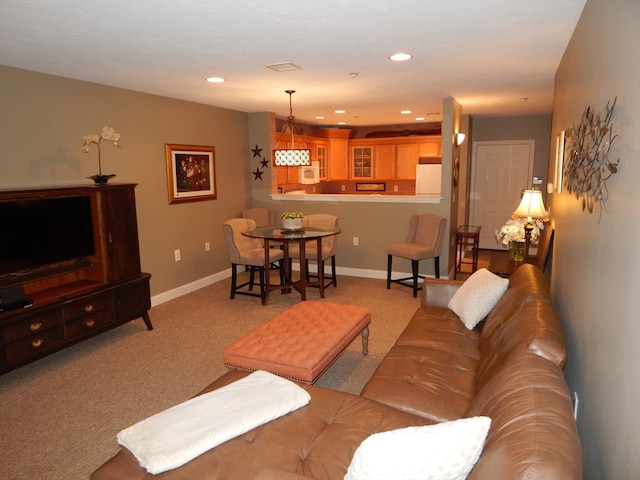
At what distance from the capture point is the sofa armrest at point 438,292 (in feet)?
11.3

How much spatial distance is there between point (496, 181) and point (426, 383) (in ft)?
20.8

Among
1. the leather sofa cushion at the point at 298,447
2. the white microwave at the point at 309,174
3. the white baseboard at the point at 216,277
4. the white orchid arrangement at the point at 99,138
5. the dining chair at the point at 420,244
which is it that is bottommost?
the white baseboard at the point at 216,277

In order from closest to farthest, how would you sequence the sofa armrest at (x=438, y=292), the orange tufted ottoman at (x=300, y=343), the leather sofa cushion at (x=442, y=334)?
1. the orange tufted ottoman at (x=300, y=343)
2. the leather sofa cushion at (x=442, y=334)
3. the sofa armrest at (x=438, y=292)

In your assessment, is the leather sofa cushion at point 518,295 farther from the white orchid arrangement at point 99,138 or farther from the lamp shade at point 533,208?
the white orchid arrangement at point 99,138

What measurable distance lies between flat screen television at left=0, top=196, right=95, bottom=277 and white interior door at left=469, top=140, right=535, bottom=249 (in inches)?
253

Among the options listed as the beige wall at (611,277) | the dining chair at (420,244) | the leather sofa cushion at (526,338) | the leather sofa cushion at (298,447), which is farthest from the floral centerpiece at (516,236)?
the leather sofa cushion at (298,447)

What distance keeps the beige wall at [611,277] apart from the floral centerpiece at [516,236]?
1724 millimetres

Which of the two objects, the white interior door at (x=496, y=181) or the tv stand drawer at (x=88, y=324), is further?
the white interior door at (x=496, y=181)

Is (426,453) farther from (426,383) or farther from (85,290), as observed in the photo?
(85,290)

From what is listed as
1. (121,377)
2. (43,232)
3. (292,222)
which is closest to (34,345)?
(121,377)

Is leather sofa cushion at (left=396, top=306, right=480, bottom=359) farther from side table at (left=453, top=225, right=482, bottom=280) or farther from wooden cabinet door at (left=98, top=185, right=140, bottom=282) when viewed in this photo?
side table at (left=453, top=225, right=482, bottom=280)

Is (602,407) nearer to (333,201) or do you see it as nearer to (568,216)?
(568,216)

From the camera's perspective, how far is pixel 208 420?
187 centimetres

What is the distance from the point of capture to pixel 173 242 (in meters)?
5.21
